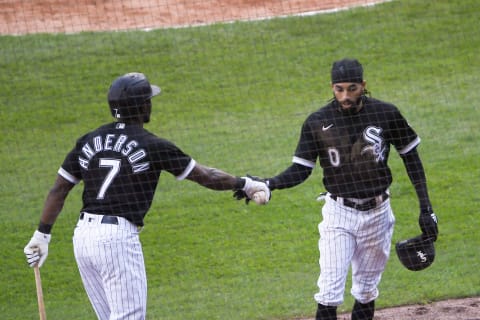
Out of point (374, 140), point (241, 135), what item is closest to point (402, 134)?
point (374, 140)

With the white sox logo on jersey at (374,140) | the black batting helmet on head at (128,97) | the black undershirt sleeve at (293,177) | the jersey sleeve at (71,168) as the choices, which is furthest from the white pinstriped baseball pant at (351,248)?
the jersey sleeve at (71,168)

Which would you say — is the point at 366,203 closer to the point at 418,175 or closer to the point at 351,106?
the point at 418,175

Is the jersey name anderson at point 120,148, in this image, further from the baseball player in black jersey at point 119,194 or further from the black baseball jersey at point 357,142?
the black baseball jersey at point 357,142

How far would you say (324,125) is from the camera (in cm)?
545

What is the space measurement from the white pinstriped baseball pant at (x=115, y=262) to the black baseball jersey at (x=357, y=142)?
131cm

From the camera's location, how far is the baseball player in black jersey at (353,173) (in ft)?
17.5

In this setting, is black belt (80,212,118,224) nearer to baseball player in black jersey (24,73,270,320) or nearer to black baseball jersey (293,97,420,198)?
baseball player in black jersey (24,73,270,320)

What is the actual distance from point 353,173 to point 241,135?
16.5 feet

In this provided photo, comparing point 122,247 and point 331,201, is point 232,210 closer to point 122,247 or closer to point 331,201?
point 331,201

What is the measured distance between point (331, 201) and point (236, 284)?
7.01 ft

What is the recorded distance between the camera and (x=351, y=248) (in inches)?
213

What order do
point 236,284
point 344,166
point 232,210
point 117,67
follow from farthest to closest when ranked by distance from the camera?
point 117,67, point 232,210, point 236,284, point 344,166

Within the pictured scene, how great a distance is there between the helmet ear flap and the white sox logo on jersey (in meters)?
0.66

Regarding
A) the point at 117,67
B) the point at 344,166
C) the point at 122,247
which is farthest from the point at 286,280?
the point at 117,67
